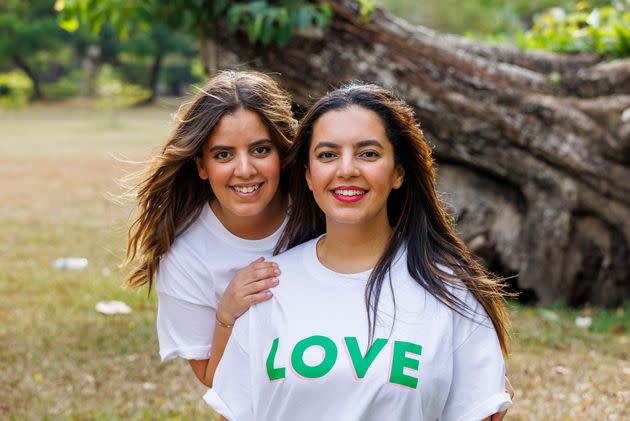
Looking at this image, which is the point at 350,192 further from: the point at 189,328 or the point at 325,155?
the point at 189,328

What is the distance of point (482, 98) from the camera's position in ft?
17.8

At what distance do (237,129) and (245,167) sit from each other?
0.13 m

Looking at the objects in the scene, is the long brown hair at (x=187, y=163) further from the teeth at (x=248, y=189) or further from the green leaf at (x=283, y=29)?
the green leaf at (x=283, y=29)

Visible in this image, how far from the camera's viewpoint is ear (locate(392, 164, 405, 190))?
229cm

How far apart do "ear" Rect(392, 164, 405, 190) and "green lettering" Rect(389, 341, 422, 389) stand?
47cm

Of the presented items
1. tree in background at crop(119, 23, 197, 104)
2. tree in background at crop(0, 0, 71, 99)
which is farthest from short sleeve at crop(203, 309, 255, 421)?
tree in background at crop(0, 0, 71, 99)

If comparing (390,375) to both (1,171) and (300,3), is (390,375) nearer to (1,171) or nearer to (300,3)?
(300,3)

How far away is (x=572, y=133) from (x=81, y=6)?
3.40 metres

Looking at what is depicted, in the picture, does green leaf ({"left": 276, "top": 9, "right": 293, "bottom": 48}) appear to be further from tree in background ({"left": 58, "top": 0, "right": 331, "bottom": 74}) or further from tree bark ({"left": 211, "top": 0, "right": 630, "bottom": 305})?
tree bark ({"left": 211, "top": 0, "right": 630, "bottom": 305})

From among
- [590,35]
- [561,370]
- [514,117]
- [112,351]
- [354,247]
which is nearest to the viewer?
[354,247]

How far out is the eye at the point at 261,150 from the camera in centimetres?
257

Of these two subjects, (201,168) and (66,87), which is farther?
(66,87)

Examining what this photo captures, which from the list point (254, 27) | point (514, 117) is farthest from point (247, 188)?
point (514, 117)

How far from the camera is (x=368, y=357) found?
2.08 metres
